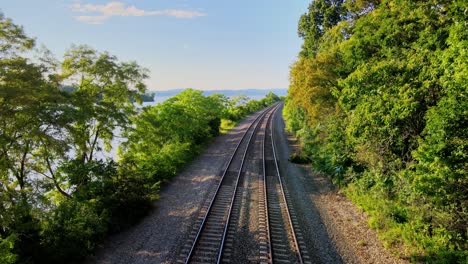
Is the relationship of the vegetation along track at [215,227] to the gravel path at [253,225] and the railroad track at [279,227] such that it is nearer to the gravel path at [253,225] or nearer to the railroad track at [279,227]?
the gravel path at [253,225]

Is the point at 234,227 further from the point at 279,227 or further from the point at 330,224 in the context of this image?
the point at 330,224

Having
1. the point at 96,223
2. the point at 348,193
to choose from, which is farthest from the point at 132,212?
the point at 348,193

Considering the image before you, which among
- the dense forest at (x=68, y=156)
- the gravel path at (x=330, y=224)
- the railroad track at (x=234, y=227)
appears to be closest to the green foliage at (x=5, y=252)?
the dense forest at (x=68, y=156)

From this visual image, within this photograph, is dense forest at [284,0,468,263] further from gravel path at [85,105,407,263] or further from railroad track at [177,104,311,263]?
railroad track at [177,104,311,263]

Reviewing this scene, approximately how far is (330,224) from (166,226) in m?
7.05

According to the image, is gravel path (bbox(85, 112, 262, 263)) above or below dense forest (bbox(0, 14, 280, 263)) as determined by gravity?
below

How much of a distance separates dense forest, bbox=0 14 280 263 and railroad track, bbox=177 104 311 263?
3342mm

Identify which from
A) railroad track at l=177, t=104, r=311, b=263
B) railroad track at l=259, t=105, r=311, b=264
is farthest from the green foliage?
railroad track at l=259, t=105, r=311, b=264

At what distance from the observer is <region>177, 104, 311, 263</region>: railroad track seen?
33.0 feet

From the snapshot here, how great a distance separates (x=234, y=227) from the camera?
12.1m

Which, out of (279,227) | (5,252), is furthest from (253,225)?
(5,252)

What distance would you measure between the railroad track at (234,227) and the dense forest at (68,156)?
3.34 metres

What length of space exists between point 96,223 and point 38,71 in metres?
6.22

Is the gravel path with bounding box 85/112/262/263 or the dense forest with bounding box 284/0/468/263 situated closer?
the dense forest with bounding box 284/0/468/263
